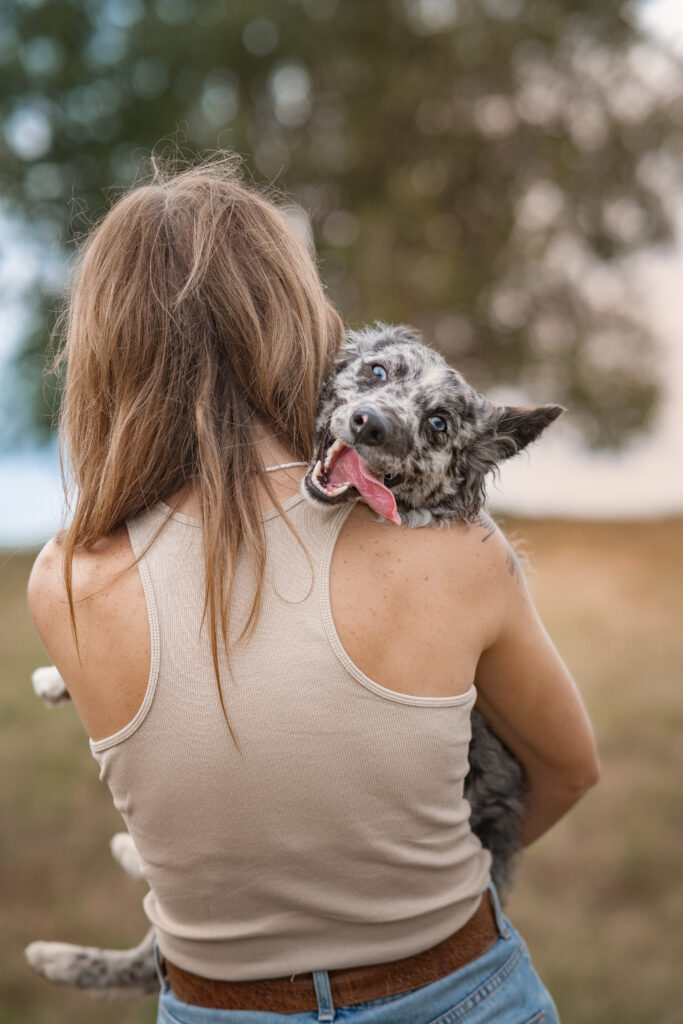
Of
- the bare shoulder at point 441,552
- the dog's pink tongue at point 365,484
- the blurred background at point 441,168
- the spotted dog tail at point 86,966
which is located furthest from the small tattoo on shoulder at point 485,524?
the blurred background at point 441,168

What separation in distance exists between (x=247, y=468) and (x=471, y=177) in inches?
361

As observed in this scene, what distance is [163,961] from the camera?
1.64m

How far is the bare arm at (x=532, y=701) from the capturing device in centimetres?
147

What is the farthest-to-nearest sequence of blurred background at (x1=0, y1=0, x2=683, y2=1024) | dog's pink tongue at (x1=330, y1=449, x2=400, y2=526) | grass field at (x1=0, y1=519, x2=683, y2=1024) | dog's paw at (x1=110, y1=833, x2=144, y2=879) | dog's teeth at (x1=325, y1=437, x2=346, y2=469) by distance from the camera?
blurred background at (x1=0, y1=0, x2=683, y2=1024) → grass field at (x1=0, y1=519, x2=683, y2=1024) → dog's paw at (x1=110, y1=833, x2=144, y2=879) → dog's teeth at (x1=325, y1=437, x2=346, y2=469) → dog's pink tongue at (x1=330, y1=449, x2=400, y2=526)

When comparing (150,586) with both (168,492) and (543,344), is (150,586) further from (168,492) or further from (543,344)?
(543,344)

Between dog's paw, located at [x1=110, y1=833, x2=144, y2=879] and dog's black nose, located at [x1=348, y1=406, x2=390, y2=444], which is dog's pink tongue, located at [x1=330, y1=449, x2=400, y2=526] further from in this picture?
dog's paw, located at [x1=110, y1=833, x2=144, y2=879]

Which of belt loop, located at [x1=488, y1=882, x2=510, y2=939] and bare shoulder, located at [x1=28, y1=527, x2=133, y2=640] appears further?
belt loop, located at [x1=488, y1=882, x2=510, y2=939]

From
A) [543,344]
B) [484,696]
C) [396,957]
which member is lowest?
[543,344]

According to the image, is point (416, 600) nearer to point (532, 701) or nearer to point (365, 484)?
point (365, 484)

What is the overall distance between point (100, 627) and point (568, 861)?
375 centimetres

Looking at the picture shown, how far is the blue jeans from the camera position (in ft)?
4.64

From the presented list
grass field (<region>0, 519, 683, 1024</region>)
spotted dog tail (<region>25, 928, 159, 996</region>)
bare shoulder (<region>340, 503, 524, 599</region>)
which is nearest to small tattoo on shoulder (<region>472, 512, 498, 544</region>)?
bare shoulder (<region>340, 503, 524, 599</region>)

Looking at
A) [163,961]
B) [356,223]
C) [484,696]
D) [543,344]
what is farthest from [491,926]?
[543,344]

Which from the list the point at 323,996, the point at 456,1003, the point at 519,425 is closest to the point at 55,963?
the point at 323,996
